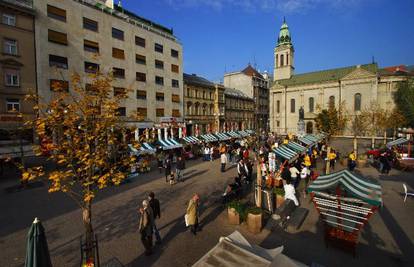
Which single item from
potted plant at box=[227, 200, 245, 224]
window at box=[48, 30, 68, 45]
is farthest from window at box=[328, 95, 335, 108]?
window at box=[48, 30, 68, 45]

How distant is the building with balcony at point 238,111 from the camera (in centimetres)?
5075

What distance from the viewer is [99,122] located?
6.56m

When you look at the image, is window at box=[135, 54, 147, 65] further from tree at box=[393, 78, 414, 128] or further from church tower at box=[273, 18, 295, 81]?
church tower at box=[273, 18, 295, 81]

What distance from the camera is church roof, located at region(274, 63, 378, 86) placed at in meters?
56.9

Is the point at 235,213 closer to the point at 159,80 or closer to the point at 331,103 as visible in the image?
→ the point at 159,80

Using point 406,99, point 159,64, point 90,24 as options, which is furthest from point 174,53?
point 406,99

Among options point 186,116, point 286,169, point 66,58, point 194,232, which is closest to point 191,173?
point 286,169

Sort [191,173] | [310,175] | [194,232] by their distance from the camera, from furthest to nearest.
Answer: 1. [191,173]
2. [310,175]
3. [194,232]

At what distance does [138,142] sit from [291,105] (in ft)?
217

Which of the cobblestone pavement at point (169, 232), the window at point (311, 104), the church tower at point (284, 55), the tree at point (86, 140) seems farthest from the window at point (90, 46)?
the church tower at point (284, 55)

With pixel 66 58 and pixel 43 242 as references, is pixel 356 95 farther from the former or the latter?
pixel 43 242

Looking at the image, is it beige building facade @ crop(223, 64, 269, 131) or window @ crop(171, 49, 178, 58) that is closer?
window @ crop(171, 49, 178, 58)

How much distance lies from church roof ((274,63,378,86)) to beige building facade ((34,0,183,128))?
42.2 m

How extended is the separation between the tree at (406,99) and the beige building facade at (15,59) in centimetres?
5198
